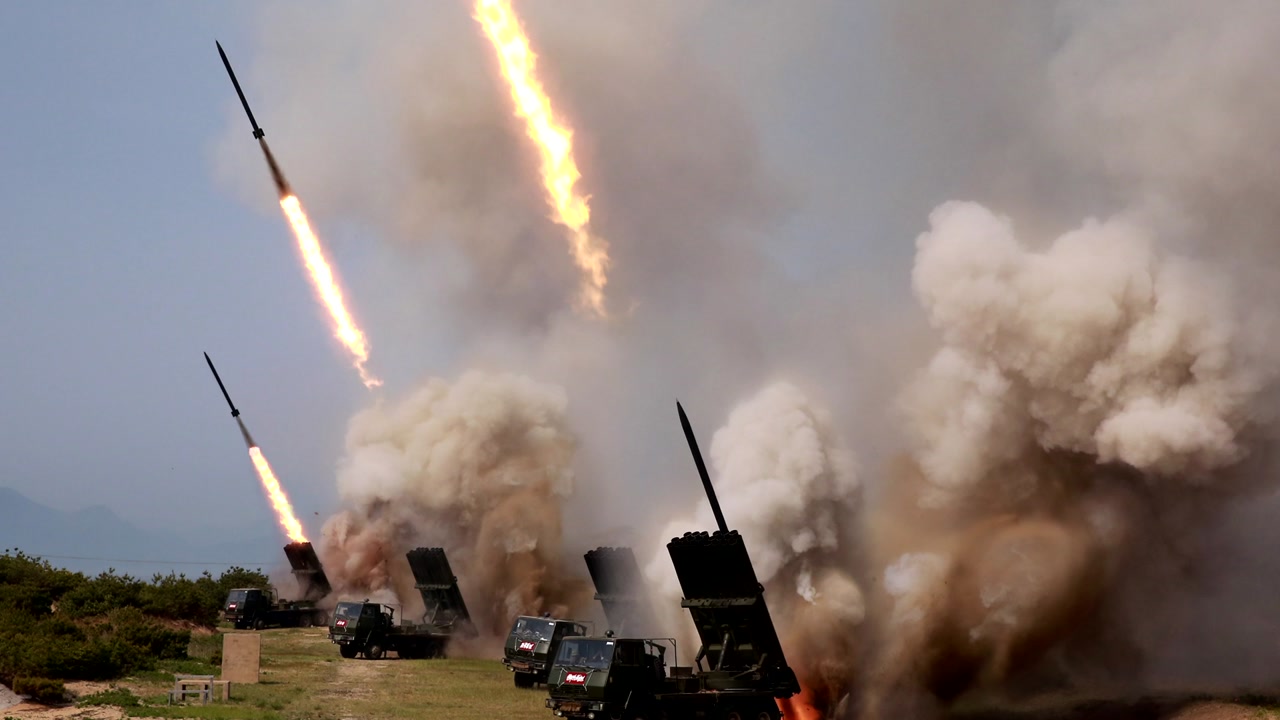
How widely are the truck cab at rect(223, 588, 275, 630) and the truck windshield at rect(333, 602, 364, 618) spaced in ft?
41.0

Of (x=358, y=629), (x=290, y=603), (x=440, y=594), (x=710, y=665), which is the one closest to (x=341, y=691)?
(x=710, y=665)

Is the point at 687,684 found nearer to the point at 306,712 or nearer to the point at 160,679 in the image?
the point at 306,712

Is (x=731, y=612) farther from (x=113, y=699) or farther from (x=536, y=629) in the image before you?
(x=113, y=699)

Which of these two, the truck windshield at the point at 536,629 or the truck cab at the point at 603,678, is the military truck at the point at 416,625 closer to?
the truck windshield at the point at 536,629

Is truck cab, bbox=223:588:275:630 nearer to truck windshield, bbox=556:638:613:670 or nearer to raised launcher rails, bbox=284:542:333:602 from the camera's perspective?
raised launcher rails, bbox=284:542:333:602

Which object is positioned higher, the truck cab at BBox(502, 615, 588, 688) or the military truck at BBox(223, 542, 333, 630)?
the military truck at BBox(223, 542, 333, 630)

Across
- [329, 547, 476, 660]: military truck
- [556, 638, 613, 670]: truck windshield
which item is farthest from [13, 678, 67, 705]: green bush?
[329, 547, 476, 660]: military truck

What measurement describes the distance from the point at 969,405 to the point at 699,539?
284 inches

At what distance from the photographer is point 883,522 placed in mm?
32344

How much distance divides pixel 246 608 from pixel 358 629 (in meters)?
13.4

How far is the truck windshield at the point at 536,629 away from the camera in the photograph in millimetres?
35594

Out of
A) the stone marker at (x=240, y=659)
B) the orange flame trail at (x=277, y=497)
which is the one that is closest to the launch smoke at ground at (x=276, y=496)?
the orange flame trail at (x=277, y=497)

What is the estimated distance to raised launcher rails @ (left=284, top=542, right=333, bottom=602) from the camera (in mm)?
57500

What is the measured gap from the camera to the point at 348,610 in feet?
140
